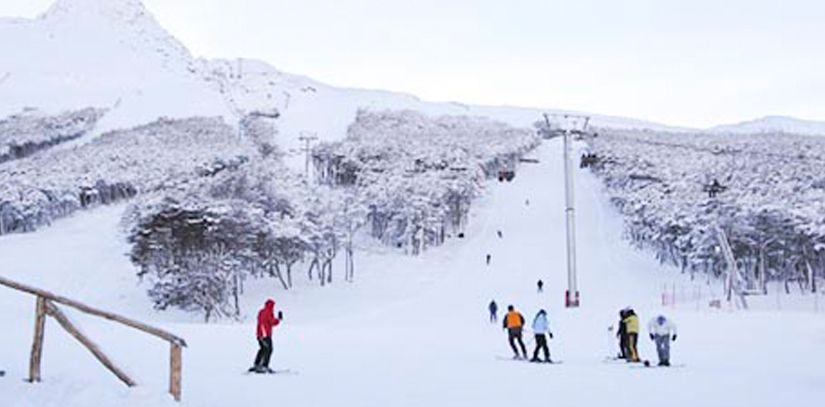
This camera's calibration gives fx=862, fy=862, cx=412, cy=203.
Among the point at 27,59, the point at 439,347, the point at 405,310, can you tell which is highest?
the point at 27,59

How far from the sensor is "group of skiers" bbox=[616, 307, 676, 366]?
1822cm

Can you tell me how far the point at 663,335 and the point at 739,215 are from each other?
4275 centimetres

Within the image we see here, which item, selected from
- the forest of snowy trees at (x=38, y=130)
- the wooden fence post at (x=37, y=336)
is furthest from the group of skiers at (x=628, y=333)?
the forest of snowy trees at (x=38, y=130)

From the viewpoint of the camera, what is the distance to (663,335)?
59.8 feet

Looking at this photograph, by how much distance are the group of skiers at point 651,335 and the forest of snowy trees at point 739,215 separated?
859 inches

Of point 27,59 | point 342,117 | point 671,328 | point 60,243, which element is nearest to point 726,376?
point 671,328

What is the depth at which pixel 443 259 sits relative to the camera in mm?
69812

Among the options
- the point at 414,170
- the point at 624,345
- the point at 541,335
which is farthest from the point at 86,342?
the point at 414,170

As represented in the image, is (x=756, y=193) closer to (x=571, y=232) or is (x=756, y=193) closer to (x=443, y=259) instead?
(x=443, y=259)

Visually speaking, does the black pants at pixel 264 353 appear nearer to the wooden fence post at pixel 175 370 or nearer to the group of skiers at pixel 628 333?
the wooden fence post at pixel 175 370

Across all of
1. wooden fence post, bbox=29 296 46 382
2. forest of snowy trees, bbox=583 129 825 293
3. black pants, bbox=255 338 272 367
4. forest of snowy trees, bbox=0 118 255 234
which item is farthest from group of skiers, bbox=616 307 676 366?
forest of snowy trees, bbox=0 118 255 234

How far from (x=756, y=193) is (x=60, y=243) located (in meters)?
53.4

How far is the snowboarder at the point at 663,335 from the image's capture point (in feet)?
59.7

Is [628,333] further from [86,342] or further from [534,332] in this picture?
[86,342]
